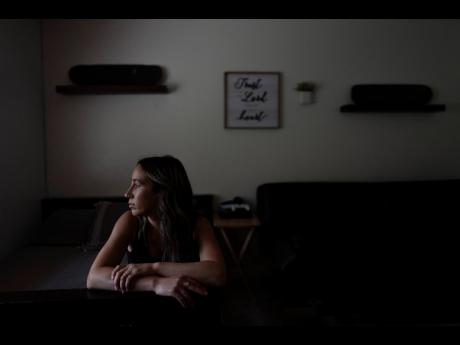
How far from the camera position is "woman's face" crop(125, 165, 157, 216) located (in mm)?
1347

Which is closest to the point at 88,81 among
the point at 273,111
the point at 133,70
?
the point at 133,70

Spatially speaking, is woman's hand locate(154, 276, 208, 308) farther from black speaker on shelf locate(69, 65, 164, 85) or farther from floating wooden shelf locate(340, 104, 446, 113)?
floating wooden shelf locate(340, 104, 446, 113)

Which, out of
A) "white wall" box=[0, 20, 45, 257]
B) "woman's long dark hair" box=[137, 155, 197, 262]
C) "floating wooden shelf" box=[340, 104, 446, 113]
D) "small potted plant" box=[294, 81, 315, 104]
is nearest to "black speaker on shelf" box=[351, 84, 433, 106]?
"floating wooden shelf" box=[340, 104, 446, 113]

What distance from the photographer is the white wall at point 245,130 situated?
2.95m

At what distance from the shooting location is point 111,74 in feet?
9.48

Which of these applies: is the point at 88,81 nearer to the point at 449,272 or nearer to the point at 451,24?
the point at 449,272

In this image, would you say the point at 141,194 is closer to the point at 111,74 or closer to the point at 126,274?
the point at 126,274

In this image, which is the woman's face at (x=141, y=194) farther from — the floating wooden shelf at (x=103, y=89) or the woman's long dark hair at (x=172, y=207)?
the floating wooden shelf at (x=103, y=89)

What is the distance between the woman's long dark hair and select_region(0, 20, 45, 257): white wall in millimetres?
1534

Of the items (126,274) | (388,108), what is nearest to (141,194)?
(126,274)

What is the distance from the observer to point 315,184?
2990 millimetres

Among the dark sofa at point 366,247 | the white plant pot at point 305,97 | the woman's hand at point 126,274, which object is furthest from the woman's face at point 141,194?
the white plant pot at point 305,97

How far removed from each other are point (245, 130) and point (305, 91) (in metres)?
0.62

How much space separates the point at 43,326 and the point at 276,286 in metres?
2.60
